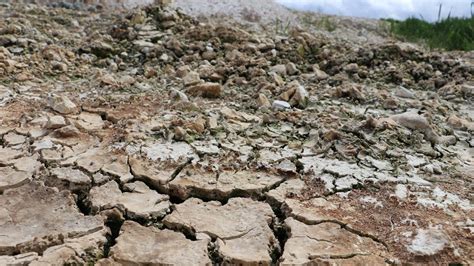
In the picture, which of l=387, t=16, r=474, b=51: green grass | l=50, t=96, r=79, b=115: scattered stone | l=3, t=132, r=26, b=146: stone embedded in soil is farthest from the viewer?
l=387, t=16, r=474, b=51: green grass

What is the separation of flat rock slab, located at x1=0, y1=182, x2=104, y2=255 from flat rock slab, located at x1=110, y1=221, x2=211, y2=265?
13cm

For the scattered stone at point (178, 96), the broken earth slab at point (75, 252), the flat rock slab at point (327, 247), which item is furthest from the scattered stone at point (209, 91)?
the broken earth slab at point (75, 252)

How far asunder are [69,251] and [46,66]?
2.15 meters

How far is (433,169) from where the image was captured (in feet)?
7.98

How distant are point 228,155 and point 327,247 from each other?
732 millimetres

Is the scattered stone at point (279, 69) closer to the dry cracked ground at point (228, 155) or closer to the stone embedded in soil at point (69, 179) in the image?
the dry cracked ground at point (228, 155)

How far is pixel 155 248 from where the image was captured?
181 centimetres

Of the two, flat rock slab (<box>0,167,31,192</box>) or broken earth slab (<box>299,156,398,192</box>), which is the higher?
broken earth slab (<box>299,156,398,192</box>)

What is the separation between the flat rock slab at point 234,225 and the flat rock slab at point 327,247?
7cm

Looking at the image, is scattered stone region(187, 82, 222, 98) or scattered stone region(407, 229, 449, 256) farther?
scattered stone region(187, 82, 222, 98)

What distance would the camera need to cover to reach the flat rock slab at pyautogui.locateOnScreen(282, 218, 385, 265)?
69.4 inches

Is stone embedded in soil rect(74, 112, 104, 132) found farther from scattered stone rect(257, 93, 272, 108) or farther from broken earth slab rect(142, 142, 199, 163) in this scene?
scattered stone rect(257, 93, 272, 108)

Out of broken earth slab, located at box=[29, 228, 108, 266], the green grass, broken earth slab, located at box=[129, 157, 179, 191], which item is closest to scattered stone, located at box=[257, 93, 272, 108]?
broken earth slab, located at box=[129, 157, 179, 191]

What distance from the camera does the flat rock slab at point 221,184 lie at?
84.7 inches
